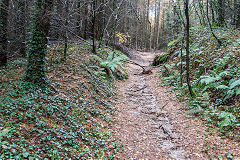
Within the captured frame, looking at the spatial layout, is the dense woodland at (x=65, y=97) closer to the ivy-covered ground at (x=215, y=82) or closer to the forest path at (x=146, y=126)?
the ivy-covered ground at (x=215, y=82)

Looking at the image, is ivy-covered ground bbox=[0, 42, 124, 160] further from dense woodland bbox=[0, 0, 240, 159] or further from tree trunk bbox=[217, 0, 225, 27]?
tree trunk bbox=[217, 0, 225, 27]

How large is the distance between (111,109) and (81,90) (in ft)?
5.21

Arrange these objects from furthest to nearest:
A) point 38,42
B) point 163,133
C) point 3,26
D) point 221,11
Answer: point 221,11 < point 3,26 < point 163,133 < point 38,42

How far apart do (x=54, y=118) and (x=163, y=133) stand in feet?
12.0

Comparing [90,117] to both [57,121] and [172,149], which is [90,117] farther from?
[172,149]

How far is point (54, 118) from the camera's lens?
4.59 m

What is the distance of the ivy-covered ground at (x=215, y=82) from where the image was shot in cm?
528

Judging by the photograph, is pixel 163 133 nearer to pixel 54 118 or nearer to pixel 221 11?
pixel 54 118

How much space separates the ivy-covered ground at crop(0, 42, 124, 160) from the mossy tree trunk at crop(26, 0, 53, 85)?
1.29 ft

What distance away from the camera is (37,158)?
303cm

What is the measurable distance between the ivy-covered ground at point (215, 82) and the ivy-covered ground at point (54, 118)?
3.51 m

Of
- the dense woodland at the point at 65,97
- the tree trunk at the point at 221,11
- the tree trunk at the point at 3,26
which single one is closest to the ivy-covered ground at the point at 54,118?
the dense woodland at the point at 65,97

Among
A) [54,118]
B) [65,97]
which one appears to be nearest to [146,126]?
[65,97]

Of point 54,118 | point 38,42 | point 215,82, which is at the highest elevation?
point 38,42
